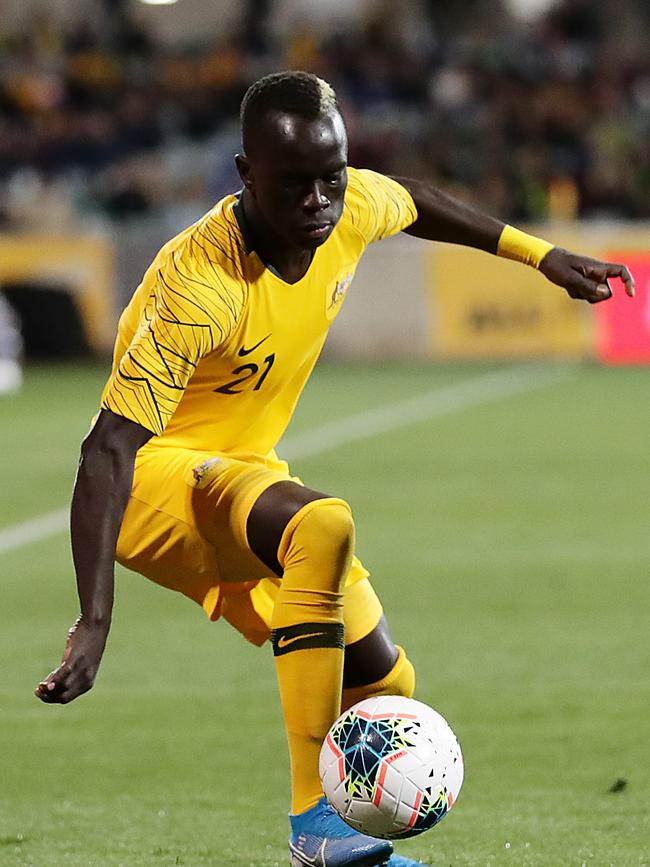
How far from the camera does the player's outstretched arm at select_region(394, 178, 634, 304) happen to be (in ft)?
15.9

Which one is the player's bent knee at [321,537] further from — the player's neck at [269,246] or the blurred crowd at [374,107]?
the blurred crowd at [374,107]

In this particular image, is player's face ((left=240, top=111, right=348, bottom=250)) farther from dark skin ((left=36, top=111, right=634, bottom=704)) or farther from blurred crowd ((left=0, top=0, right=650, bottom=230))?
blurred crowd ((left=0, top=0, right=650, bottom=230))

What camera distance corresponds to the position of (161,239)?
20.9 meters

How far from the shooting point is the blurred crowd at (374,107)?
2239cm

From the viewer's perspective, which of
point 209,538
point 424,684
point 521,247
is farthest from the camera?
point 424,684

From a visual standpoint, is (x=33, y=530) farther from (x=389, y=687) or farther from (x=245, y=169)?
Answer: (x=245, y=169)

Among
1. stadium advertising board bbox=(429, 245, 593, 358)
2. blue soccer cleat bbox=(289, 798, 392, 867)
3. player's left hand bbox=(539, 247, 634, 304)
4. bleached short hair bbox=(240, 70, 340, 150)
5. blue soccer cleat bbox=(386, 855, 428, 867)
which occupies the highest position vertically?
bleached short hair bbox=(240, 70, 340, 150)

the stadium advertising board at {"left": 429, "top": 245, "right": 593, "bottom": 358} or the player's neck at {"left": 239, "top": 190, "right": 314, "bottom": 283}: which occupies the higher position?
the player's neck at {"left": 239, "top": 190, "right": 314, "bottom": 283}

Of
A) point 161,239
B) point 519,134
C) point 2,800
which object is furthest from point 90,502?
point 519,134

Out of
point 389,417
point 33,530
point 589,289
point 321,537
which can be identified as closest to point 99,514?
point 321,537

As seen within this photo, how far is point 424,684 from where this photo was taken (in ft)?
20.1

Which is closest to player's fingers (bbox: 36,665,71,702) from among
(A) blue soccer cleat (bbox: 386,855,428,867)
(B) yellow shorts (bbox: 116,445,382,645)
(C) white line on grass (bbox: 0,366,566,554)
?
(B) yellow shorts (bbox: 116,445,382,645)

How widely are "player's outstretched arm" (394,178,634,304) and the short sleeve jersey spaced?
197 mm

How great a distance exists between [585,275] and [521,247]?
10.2 inches
